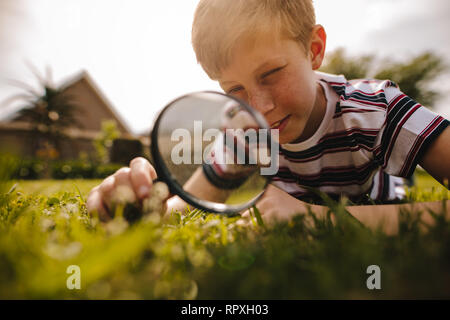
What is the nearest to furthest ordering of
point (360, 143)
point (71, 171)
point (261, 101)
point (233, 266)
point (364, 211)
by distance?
1. point (233, 266)
2. point (364, 211)
3. point (261, 101)
4. point (360, 143)
5. point (71, 171)

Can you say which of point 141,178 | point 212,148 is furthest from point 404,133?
point 141,178

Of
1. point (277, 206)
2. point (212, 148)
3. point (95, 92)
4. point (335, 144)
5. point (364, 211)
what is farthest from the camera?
point (95, 92)

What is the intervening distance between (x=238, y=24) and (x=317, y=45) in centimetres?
82

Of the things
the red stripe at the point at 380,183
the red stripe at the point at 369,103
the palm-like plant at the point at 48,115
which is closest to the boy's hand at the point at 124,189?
the red stripe at the point at 369,103

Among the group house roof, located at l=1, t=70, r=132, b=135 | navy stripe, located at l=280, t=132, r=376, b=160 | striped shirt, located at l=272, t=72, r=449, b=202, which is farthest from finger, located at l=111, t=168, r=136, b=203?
house roof, located at l=1, t=70, r=132, b=135

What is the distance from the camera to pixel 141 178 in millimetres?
1491

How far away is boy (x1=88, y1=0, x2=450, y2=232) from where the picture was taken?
1787 mm

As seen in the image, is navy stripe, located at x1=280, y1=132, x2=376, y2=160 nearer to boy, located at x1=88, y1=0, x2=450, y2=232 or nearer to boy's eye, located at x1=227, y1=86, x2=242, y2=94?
boy, located at x1=88, y1=0, x2=450, y2=232

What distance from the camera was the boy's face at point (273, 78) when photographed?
6.21 feet

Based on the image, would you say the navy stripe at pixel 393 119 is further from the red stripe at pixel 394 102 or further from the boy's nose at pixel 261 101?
the boy's nose at pixel 261 101

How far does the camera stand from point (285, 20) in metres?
2.06

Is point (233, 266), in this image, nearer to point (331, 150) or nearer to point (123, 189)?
point (123, 189)

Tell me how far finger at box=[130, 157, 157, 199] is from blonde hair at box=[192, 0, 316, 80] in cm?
103

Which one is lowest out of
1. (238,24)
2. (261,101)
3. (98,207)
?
(98,207)
